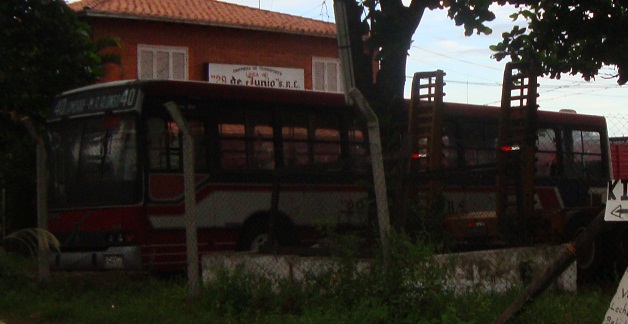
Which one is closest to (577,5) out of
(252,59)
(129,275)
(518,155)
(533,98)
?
(533,98)

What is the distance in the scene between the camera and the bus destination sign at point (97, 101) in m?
14.2

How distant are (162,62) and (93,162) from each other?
15706mm

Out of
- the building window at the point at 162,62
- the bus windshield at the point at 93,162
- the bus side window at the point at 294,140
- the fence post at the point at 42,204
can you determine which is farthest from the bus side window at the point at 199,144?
the building window at the point at 162,62

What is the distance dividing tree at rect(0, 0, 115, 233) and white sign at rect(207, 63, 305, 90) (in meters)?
13.2

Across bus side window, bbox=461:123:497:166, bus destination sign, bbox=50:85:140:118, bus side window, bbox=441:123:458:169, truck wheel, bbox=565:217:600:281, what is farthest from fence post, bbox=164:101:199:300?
bus side window, bbox=461:123:497:166

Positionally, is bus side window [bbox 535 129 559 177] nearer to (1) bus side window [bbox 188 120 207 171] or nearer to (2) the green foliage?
(1) bus side window [bbox 188 120 207 171]

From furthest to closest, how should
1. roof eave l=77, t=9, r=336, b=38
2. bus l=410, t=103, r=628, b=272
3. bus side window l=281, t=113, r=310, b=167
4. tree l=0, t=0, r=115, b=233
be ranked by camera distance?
roof eave l=77, t=9, r=336, b=38 < bus side window l=281, t=113, r=310, b=167 < tree l=0, t=0, r=115, b=233 < bus l=410, t=103, r=628, b=272

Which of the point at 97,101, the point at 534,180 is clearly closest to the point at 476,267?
the point at 534,180

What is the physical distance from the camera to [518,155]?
466 inches

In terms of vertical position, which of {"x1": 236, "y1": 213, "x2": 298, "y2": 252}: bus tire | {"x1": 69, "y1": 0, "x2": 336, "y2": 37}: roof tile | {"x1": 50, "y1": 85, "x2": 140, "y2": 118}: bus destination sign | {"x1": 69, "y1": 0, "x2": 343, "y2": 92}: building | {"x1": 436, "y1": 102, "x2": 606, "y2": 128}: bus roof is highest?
{"x1": 69, "y1": 0, "x2": 336, "y2": 37}: roof tile

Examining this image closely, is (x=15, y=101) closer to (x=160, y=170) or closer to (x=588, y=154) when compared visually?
(x=160, y=170)

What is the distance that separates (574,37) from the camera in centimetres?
1327

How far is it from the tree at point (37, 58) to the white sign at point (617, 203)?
33.4 feet

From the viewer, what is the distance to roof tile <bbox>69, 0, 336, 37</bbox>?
1136 inches
